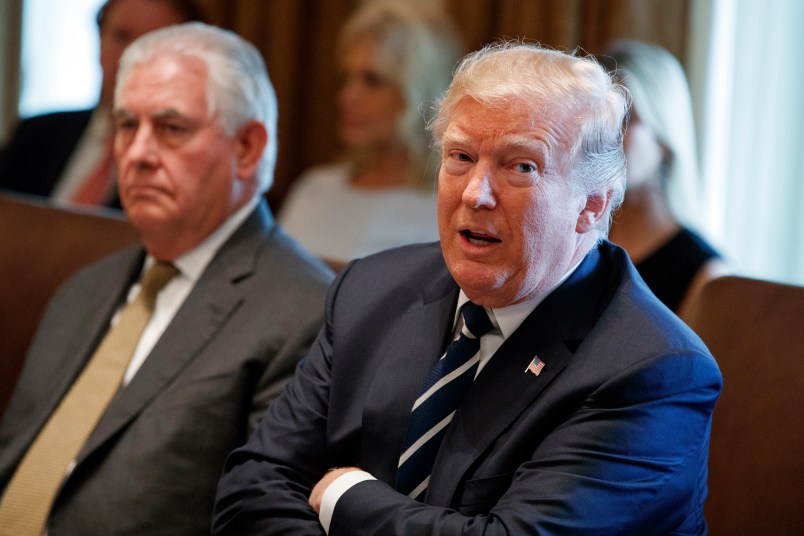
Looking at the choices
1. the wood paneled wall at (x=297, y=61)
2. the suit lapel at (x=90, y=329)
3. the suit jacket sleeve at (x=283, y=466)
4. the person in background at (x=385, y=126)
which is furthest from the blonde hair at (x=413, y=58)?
the suit jacket sleeve at (x=283, y=466)

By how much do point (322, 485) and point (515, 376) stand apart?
377 mm

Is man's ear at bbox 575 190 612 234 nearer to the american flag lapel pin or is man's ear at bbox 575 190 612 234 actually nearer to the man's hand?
the american flag lapel pin

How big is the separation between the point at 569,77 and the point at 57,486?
137 cm

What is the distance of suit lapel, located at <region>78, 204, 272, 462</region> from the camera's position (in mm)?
2127

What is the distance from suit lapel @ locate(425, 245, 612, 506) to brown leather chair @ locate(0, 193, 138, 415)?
143cm

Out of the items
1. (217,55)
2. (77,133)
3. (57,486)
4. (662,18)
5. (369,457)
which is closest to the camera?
(369,457)

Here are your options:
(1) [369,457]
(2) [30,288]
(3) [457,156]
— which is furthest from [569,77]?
(2) [30,288]

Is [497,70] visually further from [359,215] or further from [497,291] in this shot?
[359,215]

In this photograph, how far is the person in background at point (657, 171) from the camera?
2.91m

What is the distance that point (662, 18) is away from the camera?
137 inches

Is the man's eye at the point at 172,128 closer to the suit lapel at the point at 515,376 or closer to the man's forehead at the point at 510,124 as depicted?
the man's forehead at the point at 510,124

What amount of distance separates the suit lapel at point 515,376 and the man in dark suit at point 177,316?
0.52 metres

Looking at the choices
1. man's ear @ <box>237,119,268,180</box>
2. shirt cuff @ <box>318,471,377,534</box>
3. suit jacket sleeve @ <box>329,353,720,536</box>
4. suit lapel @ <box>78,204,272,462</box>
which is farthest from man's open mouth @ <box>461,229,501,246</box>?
man's ear @ <box>237,119,268,180</box>

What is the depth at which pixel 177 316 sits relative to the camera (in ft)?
7.34
